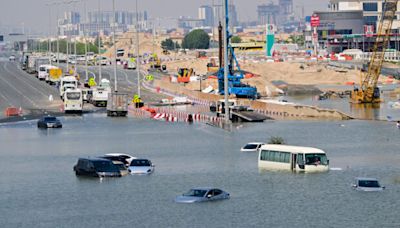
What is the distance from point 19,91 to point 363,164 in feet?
275

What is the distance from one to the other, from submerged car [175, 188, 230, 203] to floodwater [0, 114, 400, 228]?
61 centimetres

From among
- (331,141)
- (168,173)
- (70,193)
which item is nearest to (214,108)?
(331,141)

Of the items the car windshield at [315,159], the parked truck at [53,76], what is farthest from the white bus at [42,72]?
the car windshield at [315,159]

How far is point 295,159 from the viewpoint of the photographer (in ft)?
210

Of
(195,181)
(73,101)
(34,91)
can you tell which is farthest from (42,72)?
(195,181)

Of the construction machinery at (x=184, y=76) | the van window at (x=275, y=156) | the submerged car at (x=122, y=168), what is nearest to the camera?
the van window at (x=275, y=156)

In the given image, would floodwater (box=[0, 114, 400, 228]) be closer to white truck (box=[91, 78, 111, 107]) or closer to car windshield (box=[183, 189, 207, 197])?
car windshield (box=[183, 189, 207, 197])

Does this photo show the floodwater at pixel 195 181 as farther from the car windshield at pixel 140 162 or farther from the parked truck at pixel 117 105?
the parked truck at pixel 117 105

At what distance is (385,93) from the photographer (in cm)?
15162

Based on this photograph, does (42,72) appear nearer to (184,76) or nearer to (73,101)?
(184,76)

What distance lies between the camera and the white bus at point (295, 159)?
63.7m

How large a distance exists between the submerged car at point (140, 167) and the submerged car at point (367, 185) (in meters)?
13.2

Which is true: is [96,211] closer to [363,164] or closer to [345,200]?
[345,200]

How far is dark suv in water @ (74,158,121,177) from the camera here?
2522 inches
